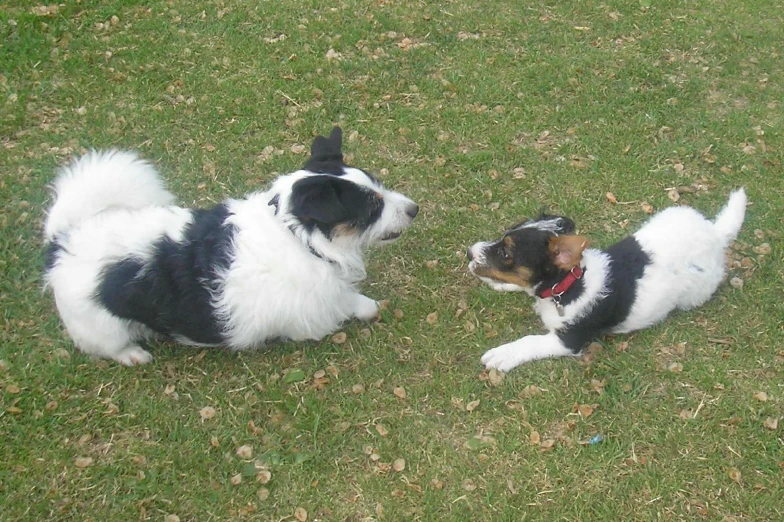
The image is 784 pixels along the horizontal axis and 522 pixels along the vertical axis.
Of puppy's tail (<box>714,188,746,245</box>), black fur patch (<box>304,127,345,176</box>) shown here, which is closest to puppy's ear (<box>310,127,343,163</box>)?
black fur patch (<box>304,127,345,176</box>)

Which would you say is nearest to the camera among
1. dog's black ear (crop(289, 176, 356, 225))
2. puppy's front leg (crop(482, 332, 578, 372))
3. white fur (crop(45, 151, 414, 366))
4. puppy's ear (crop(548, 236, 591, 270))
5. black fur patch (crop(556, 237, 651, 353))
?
dog's black ear (crop(289, 176, 356, 225))

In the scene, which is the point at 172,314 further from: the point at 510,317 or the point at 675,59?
the point at 675,59

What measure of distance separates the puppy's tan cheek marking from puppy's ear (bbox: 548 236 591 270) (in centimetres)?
21

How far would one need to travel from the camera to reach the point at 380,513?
3.60m

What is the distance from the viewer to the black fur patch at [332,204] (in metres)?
3.48

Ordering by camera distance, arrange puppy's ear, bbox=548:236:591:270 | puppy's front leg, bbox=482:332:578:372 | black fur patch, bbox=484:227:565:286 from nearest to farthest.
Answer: puppy's ear, bbox=548:236:591:270
black fur patch, bbox=484:227:565:286
puppy's front leg, bbox=482:332:578:372

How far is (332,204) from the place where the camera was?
3.52m

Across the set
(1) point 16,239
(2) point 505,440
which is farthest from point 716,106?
(1) point 16,239

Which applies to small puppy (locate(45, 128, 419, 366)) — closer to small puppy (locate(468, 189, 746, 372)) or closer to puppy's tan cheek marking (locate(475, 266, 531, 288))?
puppy's tan cheek marking (locate(475, 266, 531, 288))

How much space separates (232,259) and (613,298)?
244 centimetres

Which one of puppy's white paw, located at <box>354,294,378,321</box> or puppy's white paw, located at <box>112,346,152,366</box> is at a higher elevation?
puppy's white paw, located at <box>354,294,378,321</box>

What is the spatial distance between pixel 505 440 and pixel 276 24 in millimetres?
5425

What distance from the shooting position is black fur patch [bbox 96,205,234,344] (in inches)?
144

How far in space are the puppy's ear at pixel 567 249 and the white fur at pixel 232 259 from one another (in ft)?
3.16
